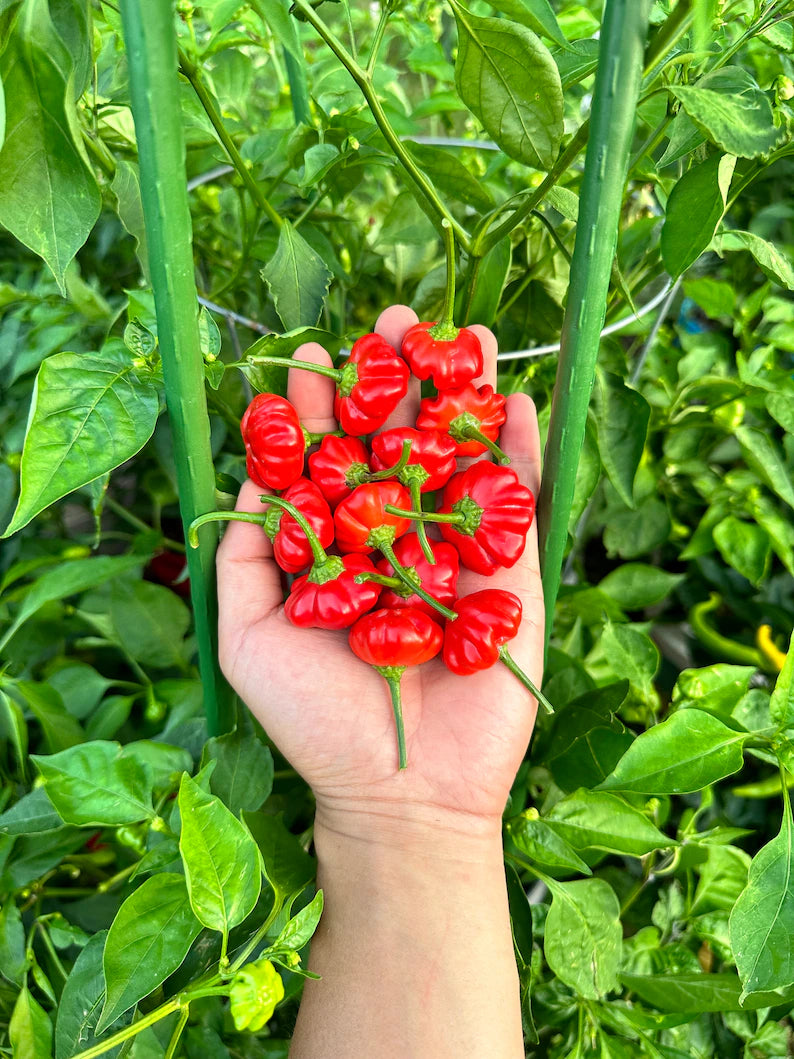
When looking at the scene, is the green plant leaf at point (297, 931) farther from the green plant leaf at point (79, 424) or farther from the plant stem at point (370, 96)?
the plant stem at point (370, 96)

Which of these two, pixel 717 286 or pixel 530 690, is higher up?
pixel 717 286

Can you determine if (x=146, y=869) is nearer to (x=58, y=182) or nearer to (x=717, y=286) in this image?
(x=58, y=182)

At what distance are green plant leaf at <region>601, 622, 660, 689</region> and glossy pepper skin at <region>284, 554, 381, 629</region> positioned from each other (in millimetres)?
249

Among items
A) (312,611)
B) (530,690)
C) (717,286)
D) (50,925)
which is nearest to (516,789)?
(530,690)

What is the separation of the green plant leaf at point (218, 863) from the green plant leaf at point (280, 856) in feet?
0.34

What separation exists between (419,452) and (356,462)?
6cm

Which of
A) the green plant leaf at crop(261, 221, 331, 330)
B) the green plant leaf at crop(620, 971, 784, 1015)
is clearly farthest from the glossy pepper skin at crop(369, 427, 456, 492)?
the green plant leaf at crop(620, 971, 784, 1015)

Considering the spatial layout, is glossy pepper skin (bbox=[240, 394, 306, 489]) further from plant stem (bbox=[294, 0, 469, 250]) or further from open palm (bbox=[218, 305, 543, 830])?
plant stem (bbox=[294, 0, 469, 250])

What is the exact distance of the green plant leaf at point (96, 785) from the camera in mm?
553

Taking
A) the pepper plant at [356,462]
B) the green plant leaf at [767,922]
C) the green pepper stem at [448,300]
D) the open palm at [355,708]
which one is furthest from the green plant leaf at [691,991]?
the green pepper stem at [448,300]

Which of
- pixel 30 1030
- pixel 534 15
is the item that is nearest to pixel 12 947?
pixel 30 1030

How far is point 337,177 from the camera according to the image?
2.32 ft

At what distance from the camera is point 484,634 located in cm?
59

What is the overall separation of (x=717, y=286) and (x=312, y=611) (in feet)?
1.94
